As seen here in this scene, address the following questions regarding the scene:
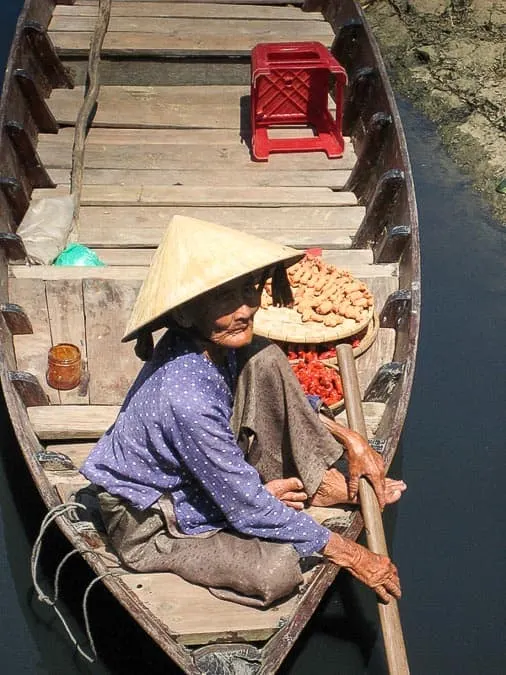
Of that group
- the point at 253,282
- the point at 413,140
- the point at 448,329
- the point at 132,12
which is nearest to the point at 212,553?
the point at 253,282

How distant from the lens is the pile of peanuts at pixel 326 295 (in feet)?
13.7

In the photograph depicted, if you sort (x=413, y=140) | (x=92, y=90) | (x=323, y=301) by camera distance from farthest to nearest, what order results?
(x=413, y=140), (x=92, y=90), (x=323, y=301)

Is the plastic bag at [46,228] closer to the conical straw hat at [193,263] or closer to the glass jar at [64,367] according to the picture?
the glass jar at [64,367]

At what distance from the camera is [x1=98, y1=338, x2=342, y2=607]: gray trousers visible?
10.2 feet

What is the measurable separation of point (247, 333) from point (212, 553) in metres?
0.83

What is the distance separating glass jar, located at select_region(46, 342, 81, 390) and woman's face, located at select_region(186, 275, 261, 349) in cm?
148

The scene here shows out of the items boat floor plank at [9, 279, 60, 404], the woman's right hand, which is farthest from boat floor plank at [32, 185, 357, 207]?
the woman's right hand

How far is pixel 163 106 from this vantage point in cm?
612

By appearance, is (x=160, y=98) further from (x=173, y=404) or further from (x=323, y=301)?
(x=173, y=404)

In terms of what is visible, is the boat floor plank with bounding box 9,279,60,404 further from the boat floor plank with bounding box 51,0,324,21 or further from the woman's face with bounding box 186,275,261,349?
the boat floor plank with bounding box 51,0,324,21

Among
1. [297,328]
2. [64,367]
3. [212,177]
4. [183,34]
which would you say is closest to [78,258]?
[64,367]

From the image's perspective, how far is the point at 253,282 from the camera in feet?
9.29

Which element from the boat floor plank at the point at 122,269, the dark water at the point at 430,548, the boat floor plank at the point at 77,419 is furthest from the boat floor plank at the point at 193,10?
the boat floor plank at the point at 77,419

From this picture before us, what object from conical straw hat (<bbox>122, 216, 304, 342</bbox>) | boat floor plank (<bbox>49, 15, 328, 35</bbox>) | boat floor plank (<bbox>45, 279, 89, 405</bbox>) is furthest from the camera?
boat floor plank (<bbox>49, 15, 328, 35</bbox>)
